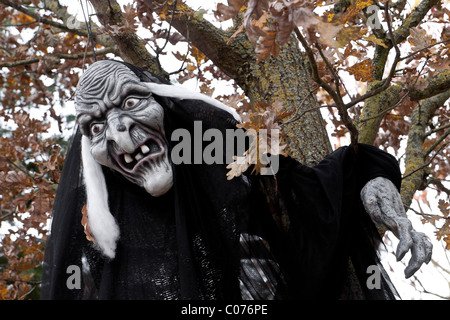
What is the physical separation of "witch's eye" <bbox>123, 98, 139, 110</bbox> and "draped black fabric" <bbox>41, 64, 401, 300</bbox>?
0.25 m

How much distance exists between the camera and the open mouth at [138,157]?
2.76 m

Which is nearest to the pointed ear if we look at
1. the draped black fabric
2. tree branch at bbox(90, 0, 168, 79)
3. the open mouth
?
the draped black fabric

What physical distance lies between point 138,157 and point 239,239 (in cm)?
57

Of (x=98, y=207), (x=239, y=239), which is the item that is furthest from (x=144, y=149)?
(x=239, y=239)

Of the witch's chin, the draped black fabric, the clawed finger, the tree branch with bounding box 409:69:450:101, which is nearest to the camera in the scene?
the clawed finger

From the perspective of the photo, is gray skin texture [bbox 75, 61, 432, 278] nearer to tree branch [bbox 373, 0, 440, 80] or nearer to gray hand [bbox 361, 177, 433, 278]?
gray hand [bbox 361, 177, 433, 278]

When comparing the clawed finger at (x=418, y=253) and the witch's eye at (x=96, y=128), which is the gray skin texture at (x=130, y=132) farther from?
the clawed finger at (x=418, y=253)

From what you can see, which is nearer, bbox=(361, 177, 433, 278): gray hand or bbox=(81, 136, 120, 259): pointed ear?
bbox=(361, 177, 433, 278): gray hand

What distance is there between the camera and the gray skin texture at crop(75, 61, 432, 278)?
2623 millimetres

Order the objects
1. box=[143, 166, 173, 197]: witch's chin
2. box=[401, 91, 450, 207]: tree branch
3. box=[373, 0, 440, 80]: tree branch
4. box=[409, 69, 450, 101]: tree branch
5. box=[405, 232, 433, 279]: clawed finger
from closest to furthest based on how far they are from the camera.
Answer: box=[405, 232, 433, 279]: clawed finger
box=[143, 166, 173, 197]: witch's chin
box=[409, 69, 450, 101]: tree branch
box=[373, 0, 440, 80]: tree branch
box=[401, 91, 450, 207]: tree branch

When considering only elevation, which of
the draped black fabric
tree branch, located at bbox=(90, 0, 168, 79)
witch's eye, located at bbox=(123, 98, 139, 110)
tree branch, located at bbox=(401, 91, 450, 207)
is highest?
tree branch, located at bbox=(90, 0, 168, 79)

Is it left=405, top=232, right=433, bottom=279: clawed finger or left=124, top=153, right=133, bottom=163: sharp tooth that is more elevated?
left=124, top=153, right=133, bottom=163: sharp tooth

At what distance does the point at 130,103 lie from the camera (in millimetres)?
2869
